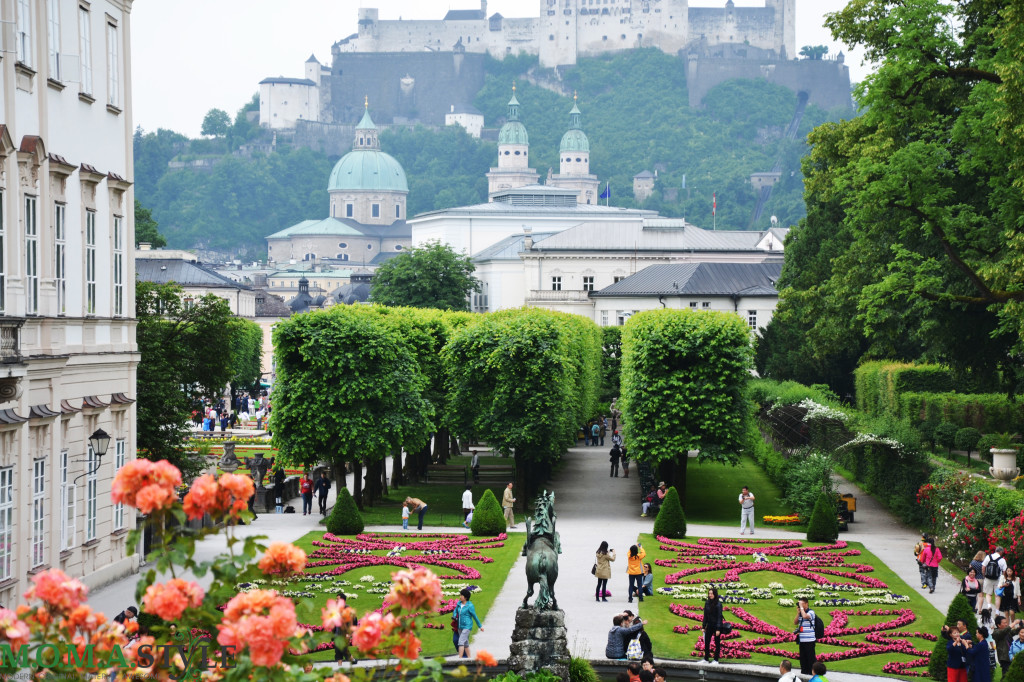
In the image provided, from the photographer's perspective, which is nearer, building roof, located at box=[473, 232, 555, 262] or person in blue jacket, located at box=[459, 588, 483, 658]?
person in blue jacket, located at box=[459, 588, 483, 658]

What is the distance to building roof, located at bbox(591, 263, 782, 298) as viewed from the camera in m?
93.8

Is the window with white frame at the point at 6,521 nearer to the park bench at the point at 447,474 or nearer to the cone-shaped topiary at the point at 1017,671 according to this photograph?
the cone-shaped topiary at the point at 1017,671

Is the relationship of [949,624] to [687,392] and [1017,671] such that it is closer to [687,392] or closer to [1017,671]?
[1017,671]

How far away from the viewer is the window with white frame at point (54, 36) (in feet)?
73.2

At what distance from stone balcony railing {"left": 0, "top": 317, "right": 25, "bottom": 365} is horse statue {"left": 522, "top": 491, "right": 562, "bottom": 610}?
7.89m

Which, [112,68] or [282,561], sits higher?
[112,68]

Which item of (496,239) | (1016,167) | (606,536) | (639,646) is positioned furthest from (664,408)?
(496,239)

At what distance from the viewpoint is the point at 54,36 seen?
74.0 feet

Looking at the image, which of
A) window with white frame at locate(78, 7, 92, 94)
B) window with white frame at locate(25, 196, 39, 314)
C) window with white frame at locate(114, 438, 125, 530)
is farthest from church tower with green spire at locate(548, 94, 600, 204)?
window with white frame at locate(25, 196, 39, 314)

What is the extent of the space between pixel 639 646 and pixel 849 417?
27.2 metres

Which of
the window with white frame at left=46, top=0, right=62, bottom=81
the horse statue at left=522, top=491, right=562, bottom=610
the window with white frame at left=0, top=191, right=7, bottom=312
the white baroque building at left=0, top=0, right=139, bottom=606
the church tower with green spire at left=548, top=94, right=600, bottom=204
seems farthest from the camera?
the church tower with green spire at left=548, top=94, right=600, bottom=204

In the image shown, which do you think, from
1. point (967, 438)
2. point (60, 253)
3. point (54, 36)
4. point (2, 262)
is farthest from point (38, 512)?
point (967, 438)

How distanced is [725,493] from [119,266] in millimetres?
25884

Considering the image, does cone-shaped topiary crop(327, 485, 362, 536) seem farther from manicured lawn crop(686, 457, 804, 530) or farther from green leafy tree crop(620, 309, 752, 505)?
manicured lawn crop(686, 457, 804, 530)
